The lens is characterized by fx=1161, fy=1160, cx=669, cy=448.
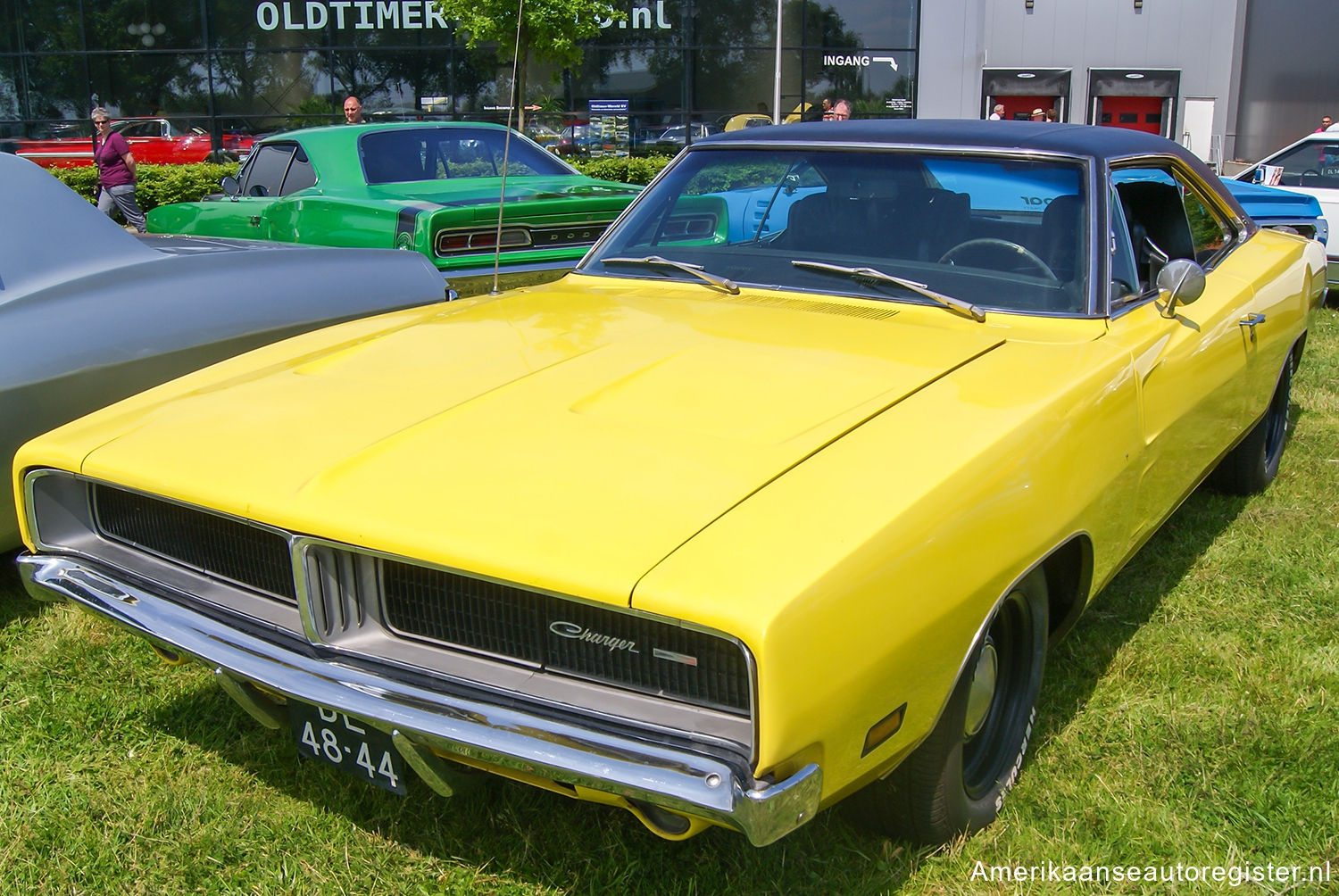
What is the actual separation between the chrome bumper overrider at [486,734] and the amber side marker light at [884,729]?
13cm

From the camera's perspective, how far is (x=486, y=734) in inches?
72.1

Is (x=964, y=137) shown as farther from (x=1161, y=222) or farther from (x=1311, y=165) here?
(x=1311, y=165)

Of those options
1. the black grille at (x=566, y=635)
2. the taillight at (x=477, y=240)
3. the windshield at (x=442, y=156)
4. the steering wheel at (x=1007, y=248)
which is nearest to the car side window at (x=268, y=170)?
the windshield at (x=442, y=156)

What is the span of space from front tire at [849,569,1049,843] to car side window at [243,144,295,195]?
564cm

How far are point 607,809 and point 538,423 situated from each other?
0.88 metres

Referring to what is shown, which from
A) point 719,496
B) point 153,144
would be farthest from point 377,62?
point 719,496

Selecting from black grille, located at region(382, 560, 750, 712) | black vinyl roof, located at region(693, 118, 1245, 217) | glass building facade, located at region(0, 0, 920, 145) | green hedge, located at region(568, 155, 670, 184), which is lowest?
black grille, located at region(382, 560, 750, 712)

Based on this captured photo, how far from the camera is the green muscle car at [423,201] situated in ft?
18.2

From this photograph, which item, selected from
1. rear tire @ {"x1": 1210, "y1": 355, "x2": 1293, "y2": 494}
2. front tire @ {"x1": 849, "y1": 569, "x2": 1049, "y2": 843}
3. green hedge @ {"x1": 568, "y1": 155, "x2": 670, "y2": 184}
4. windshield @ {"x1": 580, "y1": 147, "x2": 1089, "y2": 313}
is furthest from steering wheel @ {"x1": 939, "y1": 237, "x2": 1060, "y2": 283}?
green hedge @ {"x1": 568, "y1": 155, "x2": 670, "y2": 184}

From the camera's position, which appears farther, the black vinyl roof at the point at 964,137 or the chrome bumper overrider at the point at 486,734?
the black vinyl roof at the point at 964,137

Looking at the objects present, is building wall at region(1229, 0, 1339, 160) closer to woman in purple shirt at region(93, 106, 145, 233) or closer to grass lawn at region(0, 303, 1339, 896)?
woman in purple shirt at region(93, 106, 145, 233)

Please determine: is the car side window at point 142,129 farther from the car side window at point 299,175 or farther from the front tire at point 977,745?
the front tire at point 977,745

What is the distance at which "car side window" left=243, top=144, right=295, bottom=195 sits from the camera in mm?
6840

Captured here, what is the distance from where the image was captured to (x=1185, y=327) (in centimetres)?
304
